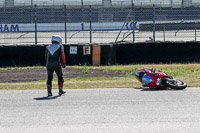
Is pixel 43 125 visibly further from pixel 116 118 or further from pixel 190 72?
pixel 190 72

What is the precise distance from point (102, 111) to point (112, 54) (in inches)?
423

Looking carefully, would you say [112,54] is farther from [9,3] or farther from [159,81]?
[9,3]

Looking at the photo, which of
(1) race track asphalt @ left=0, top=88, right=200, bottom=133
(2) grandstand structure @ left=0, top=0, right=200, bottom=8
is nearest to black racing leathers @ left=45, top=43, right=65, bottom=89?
(1) race track asphalt @ left=0, top=88, right=200, bottom=133

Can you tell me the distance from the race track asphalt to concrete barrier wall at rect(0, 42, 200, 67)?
23.6 ft

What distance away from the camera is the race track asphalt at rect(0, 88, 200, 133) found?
6.89 meters

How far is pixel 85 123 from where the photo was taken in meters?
7.25

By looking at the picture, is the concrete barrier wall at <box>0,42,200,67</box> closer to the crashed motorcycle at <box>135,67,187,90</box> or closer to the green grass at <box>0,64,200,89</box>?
the green grass at <box>0,64,200,89</box>

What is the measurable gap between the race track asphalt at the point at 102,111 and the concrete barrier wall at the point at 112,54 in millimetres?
7203

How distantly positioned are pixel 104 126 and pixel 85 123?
1.39ft

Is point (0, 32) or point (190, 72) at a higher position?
point (0, 32)

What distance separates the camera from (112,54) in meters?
19.0

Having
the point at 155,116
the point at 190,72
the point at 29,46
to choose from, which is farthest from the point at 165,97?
the point at 29,46

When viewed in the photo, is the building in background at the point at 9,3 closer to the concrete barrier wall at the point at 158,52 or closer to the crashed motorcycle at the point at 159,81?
the concrete barrier wall at the point at 158,52

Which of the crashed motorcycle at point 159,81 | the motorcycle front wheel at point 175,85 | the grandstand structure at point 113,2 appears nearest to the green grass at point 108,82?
the crashed motorcycle at point 159,81
